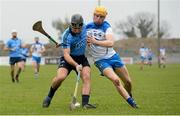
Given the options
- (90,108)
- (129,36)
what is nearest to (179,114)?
(90,108)

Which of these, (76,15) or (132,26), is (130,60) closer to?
(132,26)

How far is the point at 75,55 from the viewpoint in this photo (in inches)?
495

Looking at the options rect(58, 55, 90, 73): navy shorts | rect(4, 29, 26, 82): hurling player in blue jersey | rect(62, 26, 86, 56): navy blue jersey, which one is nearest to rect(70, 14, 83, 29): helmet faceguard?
rect(62, 26, 86, 56): navy blue jersey

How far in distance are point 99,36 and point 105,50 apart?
380 mm

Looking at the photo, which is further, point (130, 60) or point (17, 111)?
point (130, 60)

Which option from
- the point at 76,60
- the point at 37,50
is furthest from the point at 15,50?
the point at 76,60

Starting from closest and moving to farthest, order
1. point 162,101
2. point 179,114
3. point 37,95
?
point 179,114
point 162,101
point 37,95

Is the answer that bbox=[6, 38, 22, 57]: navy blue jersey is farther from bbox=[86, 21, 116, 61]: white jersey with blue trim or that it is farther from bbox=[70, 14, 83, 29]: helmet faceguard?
bbox=[70, 14, 83, 29]: helmet faceguard

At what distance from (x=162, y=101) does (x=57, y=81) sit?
309 cm

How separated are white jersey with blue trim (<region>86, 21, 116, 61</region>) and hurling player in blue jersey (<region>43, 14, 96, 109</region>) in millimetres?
203

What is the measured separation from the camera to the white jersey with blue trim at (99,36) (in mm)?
12344

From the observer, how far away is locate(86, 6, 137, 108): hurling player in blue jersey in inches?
477

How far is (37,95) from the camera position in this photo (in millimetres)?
16344

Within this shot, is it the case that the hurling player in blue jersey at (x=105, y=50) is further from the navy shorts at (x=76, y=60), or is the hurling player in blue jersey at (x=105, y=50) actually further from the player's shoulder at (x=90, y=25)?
the navy shorts at (x=76, y=60)
